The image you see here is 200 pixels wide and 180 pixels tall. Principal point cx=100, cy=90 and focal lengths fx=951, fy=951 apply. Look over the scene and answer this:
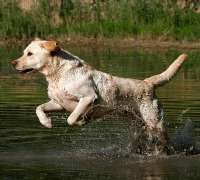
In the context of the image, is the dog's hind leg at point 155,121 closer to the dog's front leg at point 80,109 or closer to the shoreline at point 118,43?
the dog's front leg at point 80,109

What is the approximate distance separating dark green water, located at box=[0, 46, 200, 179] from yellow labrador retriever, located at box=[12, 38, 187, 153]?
2.04ft

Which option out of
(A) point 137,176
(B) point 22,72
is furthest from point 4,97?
(A) point 137,176

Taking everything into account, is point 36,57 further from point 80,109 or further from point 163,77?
point 163,77

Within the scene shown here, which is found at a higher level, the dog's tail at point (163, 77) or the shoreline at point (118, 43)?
the dog's tail at point (163, 77)

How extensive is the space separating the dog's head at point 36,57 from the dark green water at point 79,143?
1.23 m

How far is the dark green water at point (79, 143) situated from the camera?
1183cm

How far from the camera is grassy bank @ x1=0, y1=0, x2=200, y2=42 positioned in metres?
33.8

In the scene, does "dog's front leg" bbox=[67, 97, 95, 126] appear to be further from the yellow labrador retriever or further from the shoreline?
the shoreline

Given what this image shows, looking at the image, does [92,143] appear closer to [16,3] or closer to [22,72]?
[22,72]

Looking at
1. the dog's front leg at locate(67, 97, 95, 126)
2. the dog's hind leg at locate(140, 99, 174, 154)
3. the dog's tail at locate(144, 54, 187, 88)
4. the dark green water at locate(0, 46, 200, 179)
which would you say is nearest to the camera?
the dark green water at locate(0, 46, 200, 179)

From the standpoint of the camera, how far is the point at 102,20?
34781 millimetres

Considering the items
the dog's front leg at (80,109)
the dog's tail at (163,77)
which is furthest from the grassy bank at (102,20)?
the dog's front leg at (80,109)

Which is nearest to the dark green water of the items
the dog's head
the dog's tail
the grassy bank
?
the dog's tail

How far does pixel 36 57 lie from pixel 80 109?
0.90 metres
